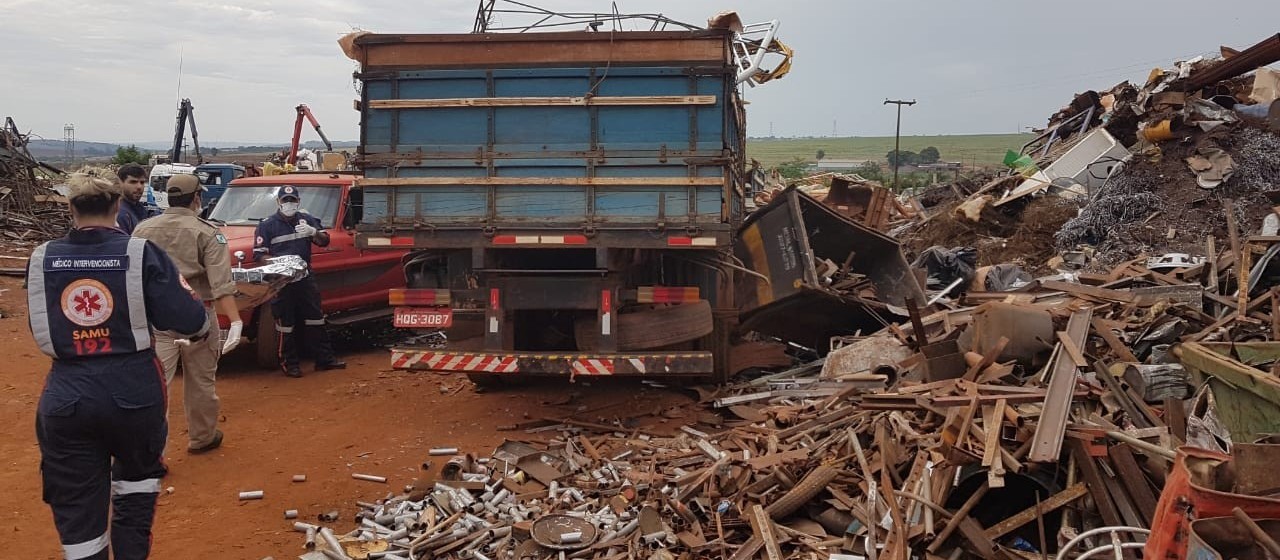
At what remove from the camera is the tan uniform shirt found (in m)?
6.06

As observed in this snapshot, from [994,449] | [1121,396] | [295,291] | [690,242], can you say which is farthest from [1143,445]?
[295,291]

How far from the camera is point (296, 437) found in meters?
6.89

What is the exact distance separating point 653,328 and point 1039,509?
354 centimetres

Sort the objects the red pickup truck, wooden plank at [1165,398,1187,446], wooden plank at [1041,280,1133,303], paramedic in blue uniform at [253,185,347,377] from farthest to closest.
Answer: the red pickup truck
paramedic in blue uniform at [253,185,347,377]
wooden plank at [1041,280,1133,303]
wooden plank at [1165,398,1187,446]

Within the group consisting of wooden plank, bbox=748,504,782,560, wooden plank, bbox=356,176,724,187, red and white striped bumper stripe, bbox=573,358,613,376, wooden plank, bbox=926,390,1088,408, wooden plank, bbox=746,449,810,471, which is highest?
wooden plank, bbox=356,176,724,187

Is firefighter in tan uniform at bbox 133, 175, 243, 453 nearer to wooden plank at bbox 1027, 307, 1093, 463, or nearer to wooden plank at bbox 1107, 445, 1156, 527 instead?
wooden plank at bbox 1027, 307, 1093, 463

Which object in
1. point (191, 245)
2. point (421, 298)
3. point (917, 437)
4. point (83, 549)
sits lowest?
point (83, 549)

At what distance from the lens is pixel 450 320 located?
22.9 ft

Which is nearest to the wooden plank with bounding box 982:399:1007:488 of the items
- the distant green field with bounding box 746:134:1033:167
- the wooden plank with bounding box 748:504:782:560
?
the wooden plank with bounding box 748:504:782:560

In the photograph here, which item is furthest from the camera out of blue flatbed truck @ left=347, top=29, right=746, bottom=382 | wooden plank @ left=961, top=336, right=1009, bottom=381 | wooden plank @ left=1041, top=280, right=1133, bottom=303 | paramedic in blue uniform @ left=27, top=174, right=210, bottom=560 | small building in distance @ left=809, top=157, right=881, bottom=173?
small building in distance @ left=809, top=157, right=881, bottom=173

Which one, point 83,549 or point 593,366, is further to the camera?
point 593,366

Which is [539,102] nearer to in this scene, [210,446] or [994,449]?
[210,446]

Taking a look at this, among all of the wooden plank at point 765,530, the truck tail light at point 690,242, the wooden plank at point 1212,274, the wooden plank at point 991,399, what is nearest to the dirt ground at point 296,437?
the truck tail light at point 690,242

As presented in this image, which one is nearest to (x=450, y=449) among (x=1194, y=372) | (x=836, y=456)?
(x=836, y=456)
